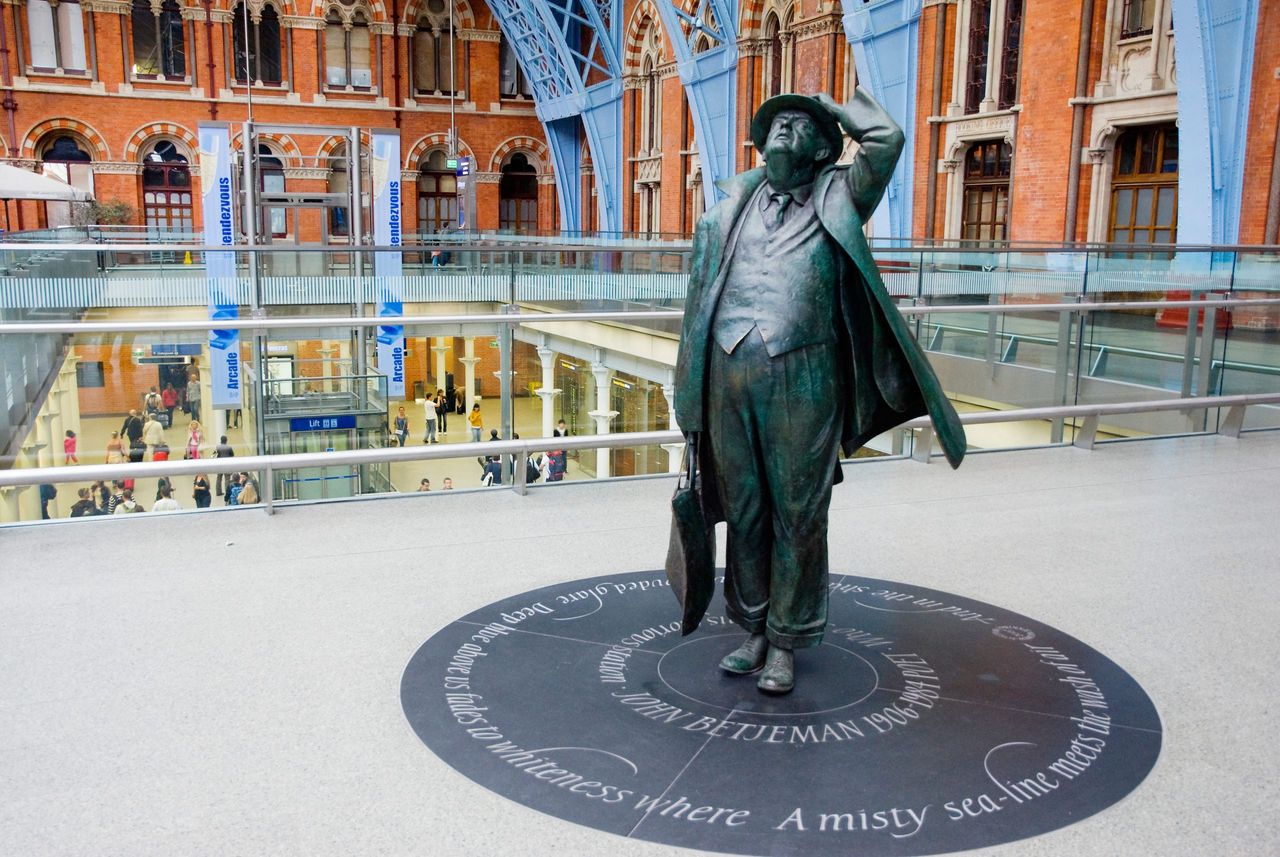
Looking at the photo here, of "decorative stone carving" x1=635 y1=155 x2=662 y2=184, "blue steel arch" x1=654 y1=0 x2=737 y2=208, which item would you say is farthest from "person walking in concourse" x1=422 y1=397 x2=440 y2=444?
"decorative stone carving" x1=635 y1=155 x2=662 y2=184

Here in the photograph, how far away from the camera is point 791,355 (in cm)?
290

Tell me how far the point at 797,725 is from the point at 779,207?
1.33m

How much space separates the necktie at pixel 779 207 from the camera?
297cm

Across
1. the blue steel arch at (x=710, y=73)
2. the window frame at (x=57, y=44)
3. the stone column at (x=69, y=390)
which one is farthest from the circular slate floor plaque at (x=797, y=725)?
the window frame at (x=57, y=44)

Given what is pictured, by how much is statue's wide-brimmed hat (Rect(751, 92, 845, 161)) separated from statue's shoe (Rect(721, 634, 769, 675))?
135 cm

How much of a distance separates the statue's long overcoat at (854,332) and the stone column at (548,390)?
7.54 feet

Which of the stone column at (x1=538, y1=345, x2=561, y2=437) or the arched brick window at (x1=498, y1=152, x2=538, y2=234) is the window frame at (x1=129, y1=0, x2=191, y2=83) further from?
the stone column at (x1=538, y1=345, x2=561, y2=437)

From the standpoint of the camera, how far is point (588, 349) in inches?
234

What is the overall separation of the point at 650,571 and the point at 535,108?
35.6m

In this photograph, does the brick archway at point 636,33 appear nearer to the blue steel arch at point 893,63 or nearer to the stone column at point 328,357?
the blue steel arch at point 893,63

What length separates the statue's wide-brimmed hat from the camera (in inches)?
114

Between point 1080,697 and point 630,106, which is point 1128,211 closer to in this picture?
point 1080,697

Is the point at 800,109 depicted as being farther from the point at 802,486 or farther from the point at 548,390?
the point at 548,390

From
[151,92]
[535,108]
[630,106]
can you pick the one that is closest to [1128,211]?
[630,106]
